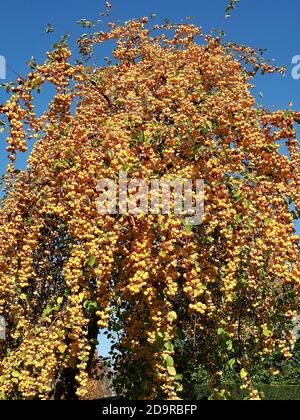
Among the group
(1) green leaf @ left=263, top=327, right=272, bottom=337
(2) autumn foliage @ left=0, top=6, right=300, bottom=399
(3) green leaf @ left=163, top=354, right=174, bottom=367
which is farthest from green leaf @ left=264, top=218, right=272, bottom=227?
(3) green leaf @ left=163, top=354, right=174, bottom=367

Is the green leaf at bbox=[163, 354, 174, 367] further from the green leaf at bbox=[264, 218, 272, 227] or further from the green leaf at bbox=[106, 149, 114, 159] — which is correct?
the green leaf at bbox=[106, 149, 114, 159]

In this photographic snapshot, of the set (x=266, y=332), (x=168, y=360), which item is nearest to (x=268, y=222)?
(x=266, y=332)

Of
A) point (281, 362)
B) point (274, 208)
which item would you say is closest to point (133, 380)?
point (274, 208)

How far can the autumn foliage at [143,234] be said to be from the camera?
4.75 metres

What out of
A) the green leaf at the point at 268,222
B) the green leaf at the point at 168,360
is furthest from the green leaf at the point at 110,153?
the green leaf at the point at 168,360

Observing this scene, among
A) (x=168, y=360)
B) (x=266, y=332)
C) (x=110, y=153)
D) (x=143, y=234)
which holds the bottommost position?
(x=168, y=360)

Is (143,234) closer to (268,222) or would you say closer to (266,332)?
(268,222)

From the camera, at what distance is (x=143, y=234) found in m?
4.66

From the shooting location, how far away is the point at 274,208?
16.7 ft

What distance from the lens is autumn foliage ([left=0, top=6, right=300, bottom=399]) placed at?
4746 mm

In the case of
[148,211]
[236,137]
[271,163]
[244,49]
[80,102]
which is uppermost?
[244,49]

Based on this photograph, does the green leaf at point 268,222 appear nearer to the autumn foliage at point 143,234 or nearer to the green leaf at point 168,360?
the autumn foliage at point 143,234

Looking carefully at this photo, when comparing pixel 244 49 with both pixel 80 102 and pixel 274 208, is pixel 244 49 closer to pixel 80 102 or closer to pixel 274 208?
A: pixel 80 102
